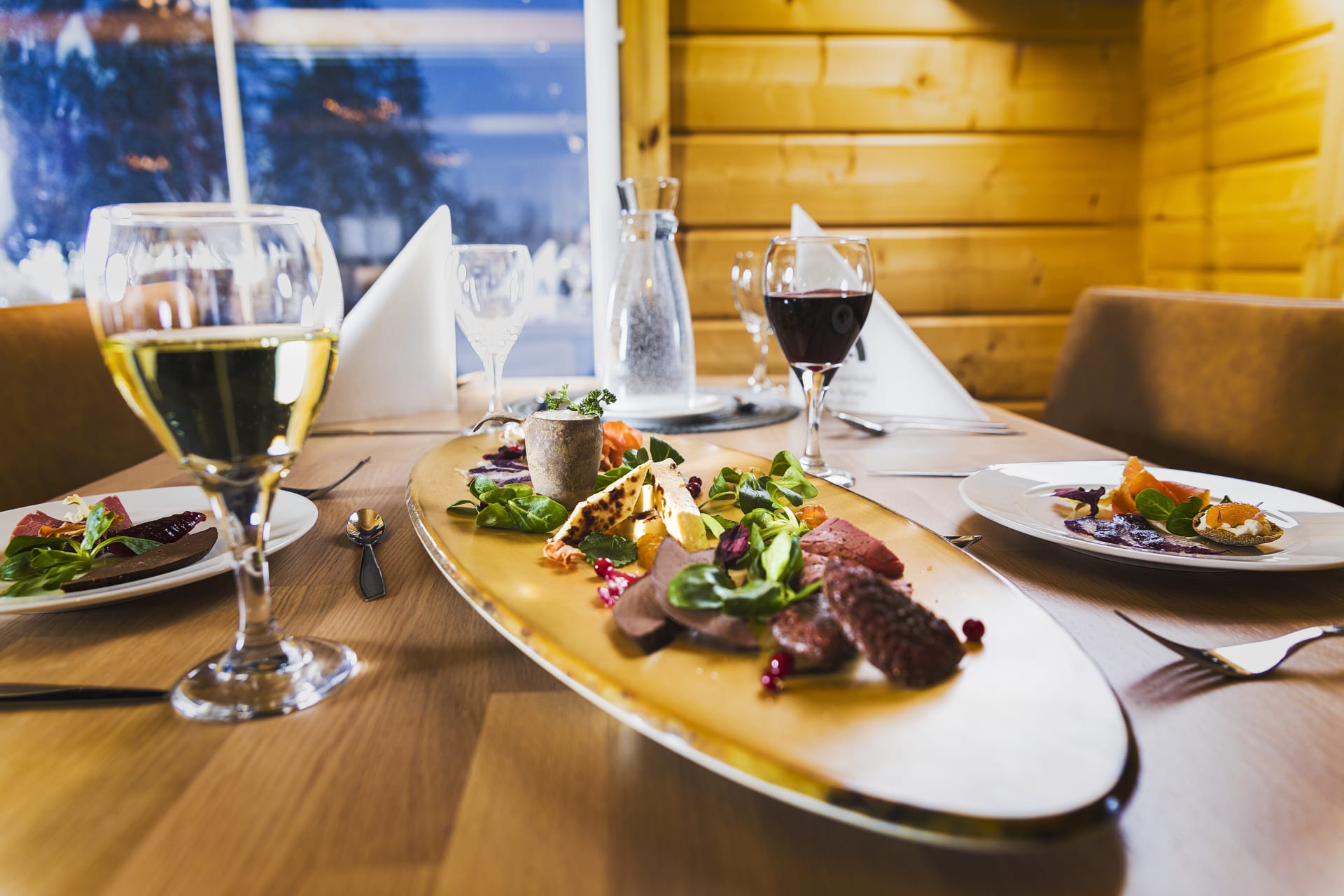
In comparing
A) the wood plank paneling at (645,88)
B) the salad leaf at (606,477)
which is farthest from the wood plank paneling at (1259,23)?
the salad leaf at (606,477)

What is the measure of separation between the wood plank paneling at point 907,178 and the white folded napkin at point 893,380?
176cm

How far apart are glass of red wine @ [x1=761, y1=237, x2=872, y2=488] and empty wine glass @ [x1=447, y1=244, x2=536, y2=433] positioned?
39cm

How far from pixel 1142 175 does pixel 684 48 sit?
173 centimetres

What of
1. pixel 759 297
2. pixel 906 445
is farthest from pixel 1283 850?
pixel 759 297

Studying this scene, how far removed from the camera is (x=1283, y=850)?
33 cm

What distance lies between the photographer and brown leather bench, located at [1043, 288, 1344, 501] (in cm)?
133

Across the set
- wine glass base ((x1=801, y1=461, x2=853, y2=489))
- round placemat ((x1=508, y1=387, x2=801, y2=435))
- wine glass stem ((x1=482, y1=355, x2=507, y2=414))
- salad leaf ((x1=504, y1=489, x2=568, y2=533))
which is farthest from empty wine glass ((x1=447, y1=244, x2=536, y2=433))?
salad leaf ((x1=504, y1=489, x2=568, y2=533))

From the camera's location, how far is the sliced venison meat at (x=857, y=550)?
1.72 feet

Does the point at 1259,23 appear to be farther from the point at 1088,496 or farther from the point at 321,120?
the point at 321,120

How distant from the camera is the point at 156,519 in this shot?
74 centimetres

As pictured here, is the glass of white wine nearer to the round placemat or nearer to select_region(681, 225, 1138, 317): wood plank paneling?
the round placemat

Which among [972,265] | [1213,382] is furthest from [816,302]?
[972,265]

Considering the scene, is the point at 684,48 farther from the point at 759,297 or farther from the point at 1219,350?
the point at 1219,350

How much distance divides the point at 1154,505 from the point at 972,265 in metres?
2.71
